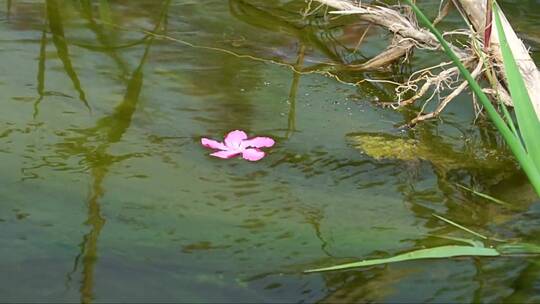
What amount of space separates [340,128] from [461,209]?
1.50 feet

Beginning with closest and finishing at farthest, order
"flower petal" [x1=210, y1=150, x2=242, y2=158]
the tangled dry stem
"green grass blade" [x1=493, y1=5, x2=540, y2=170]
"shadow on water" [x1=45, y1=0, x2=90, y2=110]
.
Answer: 1. "green grass blade" [x1=493, y1=5, x2=540, y2=170]
2. "flower petal" [x1=210, y1=150, x2=242, y2=158]
3. the tangled dry stem
4. "shadow on water" [x1=45, y1=0, x2=90, y2=110]

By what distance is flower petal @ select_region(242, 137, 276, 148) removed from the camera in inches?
86.4

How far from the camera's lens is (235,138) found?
86.7 inches

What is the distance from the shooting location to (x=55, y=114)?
2287 millimetres

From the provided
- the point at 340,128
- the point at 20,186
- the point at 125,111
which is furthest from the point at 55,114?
the point at 340,128

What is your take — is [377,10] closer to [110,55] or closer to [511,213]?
[110,55]

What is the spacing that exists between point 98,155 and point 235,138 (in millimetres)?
290

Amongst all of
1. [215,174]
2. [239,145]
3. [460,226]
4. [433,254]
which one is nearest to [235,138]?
[239,145]

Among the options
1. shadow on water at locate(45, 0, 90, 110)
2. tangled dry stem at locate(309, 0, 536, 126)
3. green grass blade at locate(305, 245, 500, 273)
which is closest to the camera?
green grass blade at locate(305, 245, 500, 273)

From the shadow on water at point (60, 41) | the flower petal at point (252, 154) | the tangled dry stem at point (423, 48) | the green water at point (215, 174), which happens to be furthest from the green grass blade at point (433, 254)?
the shadow on water at point (60, 41)

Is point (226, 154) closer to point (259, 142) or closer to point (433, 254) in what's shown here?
point (259, 142)

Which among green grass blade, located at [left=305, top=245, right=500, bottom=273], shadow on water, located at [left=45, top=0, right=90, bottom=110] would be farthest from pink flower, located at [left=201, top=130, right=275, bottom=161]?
green grass blade, located at [left=305, top=245, right=500, bottom=273]

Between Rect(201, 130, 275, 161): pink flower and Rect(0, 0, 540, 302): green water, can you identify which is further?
Rect(201, 130, 275, 161): pink flower

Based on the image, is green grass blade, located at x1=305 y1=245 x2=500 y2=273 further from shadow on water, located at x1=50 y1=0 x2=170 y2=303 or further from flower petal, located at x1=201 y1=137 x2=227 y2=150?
flower petal, located at x1=201 y1=137 x2=227 y2=150
